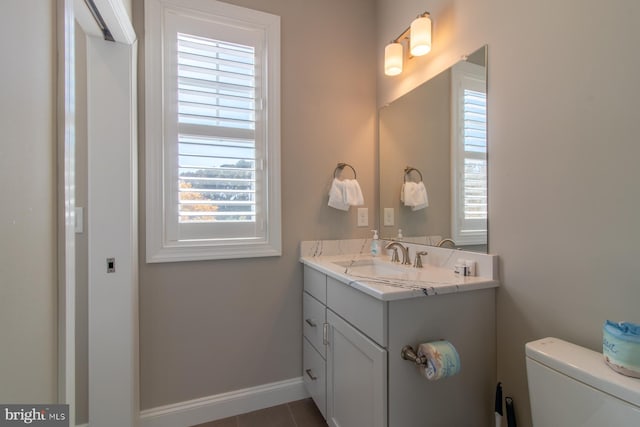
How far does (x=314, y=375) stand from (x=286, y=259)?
708 millimetres

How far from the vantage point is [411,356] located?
3.64 feet

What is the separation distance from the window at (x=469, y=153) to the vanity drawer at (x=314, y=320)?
2.74 ft

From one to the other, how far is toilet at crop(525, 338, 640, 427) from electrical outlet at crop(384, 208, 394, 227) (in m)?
1.11

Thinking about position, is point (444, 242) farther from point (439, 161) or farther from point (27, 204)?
point (27, 204)

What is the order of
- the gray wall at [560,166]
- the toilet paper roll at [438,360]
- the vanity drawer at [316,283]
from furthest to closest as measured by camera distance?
the vanity drawer at [316,283] < the toilet paper roll at [438,360] < the gray wall at [560,166]

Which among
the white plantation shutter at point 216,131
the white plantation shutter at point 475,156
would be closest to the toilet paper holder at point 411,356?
the white plantation shutter at point 475,156

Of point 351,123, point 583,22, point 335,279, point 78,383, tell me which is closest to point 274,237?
point 335,279

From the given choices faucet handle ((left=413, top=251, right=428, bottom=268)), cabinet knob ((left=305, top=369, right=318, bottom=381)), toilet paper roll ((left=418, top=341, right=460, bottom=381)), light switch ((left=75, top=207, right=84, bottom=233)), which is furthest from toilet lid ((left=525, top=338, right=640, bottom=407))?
light switch ((left=75, top=207, right=84, bottom=233))

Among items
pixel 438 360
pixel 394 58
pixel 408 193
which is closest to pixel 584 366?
pixel 438 360

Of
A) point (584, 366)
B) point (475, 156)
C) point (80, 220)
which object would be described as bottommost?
point (584, 366)

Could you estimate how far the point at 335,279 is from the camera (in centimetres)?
147

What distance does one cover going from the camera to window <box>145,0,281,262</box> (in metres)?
1.64

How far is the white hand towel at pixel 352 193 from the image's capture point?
1923 mm

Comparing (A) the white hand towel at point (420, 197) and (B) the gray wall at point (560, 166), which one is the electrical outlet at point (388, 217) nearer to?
(A) the white hand towel at point (420, 197)
